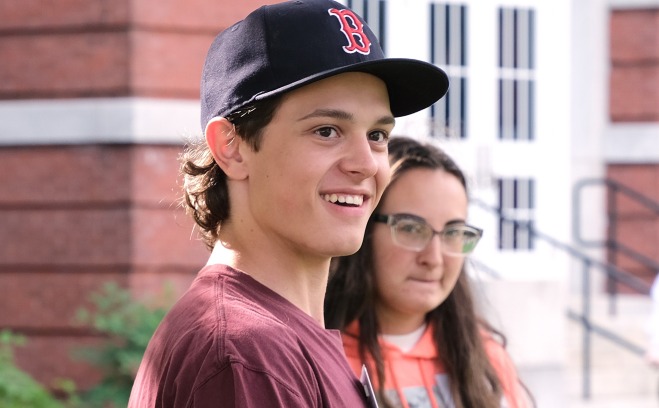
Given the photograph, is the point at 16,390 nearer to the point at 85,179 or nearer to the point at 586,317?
the point at 85,179

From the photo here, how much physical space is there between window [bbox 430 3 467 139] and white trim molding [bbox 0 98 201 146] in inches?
124

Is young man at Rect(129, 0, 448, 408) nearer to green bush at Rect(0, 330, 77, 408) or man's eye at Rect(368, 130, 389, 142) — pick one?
man's eye at Rect(368, 130, 389, 142)

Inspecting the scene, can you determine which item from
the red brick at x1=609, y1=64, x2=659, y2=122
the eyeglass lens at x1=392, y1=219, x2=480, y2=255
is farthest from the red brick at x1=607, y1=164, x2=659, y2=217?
the eyeglass lens at x1=392, y1=219, x2=480, y2=255

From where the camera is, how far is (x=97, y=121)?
7055 millimetres

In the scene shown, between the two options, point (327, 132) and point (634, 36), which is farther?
point (634, 36)

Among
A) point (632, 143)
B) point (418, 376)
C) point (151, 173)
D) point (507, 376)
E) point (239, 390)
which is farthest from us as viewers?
point (632, 143)

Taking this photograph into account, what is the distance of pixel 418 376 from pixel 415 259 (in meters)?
0.32

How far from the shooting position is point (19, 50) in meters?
7.24

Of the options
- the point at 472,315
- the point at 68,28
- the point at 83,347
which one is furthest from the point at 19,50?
the point at 472,315

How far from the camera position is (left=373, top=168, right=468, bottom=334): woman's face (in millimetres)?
3223

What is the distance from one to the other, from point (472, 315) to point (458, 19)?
21.9 ft

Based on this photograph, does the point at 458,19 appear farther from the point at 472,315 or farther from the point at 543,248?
the point at 472,315

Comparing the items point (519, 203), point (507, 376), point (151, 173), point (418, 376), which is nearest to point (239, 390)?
point (418, 376)

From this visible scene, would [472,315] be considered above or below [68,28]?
below
